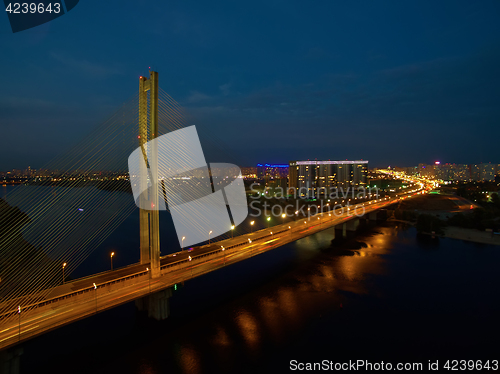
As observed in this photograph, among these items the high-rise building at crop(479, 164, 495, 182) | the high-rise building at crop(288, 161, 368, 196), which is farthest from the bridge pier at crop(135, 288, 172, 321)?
the high-rise building at crop(479, 164, 495, 182)

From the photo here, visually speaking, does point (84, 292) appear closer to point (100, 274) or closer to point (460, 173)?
point (100, 274)

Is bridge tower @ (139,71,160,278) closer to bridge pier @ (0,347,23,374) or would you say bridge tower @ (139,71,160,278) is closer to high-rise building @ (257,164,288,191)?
bridge pier @ (0,347,23,374)

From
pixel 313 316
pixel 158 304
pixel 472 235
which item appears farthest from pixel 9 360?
pixel 472 235

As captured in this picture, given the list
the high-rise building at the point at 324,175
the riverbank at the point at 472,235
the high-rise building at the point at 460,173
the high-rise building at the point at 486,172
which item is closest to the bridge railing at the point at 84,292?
the riverbank at the point at 472,235

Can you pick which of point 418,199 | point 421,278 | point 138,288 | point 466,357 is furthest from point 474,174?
point 138,288

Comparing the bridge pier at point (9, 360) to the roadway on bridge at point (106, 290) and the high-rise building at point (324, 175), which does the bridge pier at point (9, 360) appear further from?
the high-rise building at point (324, 175)

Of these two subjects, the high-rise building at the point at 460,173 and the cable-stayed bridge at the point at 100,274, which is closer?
the cable-stayed bridge at the point at 100,274
